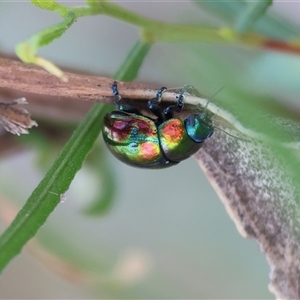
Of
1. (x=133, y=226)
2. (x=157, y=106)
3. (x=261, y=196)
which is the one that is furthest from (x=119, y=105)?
(x=133, y=226)

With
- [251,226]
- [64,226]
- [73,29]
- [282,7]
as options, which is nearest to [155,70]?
[73,29]

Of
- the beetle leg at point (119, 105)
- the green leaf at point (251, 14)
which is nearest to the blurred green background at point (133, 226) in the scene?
the green leaf at point (251, 14)

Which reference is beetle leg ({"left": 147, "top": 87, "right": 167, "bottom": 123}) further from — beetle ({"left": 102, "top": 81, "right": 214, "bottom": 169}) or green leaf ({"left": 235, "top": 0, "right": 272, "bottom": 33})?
green leaf ({"left": 235, "top": 0, "right": 272, "bottom": 33})

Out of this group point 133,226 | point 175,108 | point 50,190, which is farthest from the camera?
point 133,226

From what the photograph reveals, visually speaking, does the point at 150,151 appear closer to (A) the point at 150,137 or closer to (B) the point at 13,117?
(A) the point at 150,137

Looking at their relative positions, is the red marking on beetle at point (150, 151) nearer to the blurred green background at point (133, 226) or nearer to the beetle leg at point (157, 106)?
the beetle leg at point (157, 106)

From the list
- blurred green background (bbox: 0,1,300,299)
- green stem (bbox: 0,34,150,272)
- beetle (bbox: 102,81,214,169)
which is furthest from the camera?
blurred green background (bbox: 0,1,300,299)

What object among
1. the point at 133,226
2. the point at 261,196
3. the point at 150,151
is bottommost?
the point at 133,226

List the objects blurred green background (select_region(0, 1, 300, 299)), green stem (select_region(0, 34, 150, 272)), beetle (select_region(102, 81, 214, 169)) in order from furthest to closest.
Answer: blurred green background (select_region(0, 1, 300, 299)) → beetle (select_region(102, 81, 214, 169)) → green stem (select_region(0, 34, 150, 272))

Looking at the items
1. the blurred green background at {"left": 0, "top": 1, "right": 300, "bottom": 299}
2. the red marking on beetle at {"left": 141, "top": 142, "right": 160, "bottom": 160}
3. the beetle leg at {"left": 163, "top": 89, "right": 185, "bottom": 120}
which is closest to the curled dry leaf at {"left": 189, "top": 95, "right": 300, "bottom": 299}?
the beetle leg at {"left": 163, "top": 89, "right": 185, "bottom": 120}
